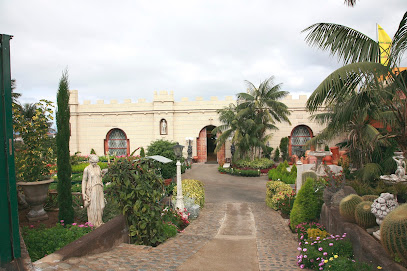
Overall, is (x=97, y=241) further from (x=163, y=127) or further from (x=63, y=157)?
(x=163, y=127)

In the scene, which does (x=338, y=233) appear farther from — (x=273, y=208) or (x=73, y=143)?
(x=73, y=143)

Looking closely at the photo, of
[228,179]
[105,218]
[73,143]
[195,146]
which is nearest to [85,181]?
[105,218]

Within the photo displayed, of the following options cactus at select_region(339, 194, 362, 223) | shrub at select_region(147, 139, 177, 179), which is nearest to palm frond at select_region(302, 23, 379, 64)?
cactus at select_region(339, 194, 362, 223)

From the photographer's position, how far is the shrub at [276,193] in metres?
10.1

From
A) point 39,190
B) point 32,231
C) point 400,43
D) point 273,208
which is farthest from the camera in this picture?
point 273,208

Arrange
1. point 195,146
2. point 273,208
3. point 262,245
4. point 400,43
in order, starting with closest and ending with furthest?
point 400,43
point 262,245
point 273,208
point 195,146

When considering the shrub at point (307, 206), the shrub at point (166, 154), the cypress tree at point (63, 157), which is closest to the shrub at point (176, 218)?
the cypress tree at point (63, 157)

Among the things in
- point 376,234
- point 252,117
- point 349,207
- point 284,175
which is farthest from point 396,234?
point 252,117

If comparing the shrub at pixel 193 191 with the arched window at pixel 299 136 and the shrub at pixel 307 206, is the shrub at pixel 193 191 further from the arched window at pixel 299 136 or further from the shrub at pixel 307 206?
the arched window at pixel 299 136

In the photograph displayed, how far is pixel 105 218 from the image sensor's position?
6.43m

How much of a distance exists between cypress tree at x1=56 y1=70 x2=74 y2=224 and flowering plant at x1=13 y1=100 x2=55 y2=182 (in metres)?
0.97

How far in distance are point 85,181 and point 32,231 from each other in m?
1.30

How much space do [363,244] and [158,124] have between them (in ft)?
69.7

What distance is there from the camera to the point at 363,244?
420 cm
